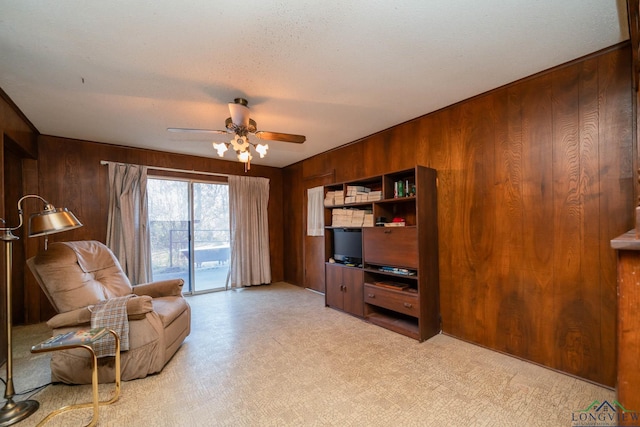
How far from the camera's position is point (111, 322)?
2020 millimetres

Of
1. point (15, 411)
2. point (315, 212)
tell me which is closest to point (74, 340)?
point (15, 411)

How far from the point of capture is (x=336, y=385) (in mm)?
1984

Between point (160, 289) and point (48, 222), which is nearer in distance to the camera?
point (48, 222)

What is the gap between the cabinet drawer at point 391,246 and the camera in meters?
2.79

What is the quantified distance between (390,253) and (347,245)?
2.53ft

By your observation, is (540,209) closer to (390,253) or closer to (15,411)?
(390,253)

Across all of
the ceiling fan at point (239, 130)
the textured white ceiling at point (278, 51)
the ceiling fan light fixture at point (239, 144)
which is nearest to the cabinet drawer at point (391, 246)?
the textured white ceiling at point (278, 51)

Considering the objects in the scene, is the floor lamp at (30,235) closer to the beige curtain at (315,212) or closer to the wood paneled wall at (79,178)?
the wood paneled wall at (79,178)

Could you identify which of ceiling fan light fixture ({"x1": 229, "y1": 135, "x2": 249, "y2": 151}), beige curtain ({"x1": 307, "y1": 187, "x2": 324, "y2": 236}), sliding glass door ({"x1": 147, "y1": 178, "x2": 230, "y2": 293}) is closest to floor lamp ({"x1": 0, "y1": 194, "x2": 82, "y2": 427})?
ceiling fan light fixture ({"x1": 229, "y1": 135, "x2": 249, "y2": 151})

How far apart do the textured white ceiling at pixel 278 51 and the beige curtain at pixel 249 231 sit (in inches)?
85.5

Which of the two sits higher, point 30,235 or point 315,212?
point 315,212

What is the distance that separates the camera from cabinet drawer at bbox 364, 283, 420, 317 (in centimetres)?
277

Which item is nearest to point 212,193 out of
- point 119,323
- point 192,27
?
point 119,323

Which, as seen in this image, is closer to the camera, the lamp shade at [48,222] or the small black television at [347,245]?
the lamp shade at [48,222]
